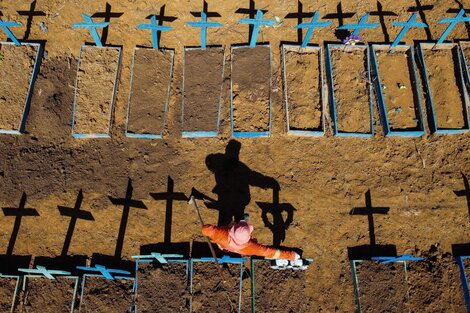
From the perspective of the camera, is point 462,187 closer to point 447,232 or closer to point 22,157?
point 447,232

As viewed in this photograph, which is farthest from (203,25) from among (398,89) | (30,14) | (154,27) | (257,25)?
(398,89)

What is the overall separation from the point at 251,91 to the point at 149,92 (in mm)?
2496

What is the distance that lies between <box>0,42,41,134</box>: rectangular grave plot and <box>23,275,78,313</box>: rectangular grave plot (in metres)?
3.52

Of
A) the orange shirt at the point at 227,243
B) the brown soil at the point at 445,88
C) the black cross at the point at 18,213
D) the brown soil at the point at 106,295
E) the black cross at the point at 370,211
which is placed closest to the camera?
the orange shirt at the point at 227,243

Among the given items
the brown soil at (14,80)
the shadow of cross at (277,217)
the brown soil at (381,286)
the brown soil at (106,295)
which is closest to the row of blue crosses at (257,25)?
the brown soil at (14,80)

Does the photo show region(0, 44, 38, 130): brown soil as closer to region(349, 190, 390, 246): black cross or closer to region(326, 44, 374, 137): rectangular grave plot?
region(326, 44, 374, 137): rectangular grave plot

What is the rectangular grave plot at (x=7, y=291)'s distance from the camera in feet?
25.0

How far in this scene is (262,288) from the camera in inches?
303

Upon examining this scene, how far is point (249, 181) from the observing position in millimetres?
8188

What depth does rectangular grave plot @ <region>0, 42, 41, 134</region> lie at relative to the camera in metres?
8.42

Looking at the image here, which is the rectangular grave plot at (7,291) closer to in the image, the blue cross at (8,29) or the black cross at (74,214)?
the black cross at (74,214)

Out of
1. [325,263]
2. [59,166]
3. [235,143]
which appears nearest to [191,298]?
[325,263]

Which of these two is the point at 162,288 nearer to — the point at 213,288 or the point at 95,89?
the point at 213,288

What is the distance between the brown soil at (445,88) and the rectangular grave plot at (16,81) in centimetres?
991
